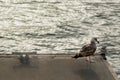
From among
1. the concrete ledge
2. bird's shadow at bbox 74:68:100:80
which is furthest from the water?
bird's shadow at bbox 74:68:100:80

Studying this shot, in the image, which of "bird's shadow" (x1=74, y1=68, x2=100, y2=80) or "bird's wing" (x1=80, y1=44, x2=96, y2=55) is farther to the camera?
"bird's wing" (x1=80, y1=44, x2=96, y2=55)

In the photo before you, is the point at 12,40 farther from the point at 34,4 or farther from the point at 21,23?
the point at 34,4

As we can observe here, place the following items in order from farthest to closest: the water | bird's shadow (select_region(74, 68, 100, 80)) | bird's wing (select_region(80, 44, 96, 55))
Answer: the water, bird's wing (select_region(80, 44, 96, 55)), bird's shadow (select_region(74, 68, 100, 80))

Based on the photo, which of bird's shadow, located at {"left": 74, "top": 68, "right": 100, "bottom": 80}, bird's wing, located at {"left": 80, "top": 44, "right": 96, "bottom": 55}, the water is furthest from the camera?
the water

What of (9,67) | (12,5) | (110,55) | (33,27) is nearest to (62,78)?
(9,67)

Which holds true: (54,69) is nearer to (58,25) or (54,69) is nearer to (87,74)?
(87,74)

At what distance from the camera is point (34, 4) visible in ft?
116

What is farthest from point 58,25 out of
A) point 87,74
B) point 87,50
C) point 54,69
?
point 87,74

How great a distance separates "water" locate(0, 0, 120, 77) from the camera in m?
25.3

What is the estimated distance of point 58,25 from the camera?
96.8ft

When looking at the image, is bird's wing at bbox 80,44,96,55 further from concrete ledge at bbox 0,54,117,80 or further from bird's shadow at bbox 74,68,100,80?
bird's shadow at bbox 74,68,100,80

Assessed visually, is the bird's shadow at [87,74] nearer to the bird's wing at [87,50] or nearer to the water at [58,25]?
the bird's wing at [87,50]

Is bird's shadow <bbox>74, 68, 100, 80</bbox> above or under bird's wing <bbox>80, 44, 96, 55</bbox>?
under

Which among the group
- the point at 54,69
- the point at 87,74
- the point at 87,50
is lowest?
the point at 87,74
